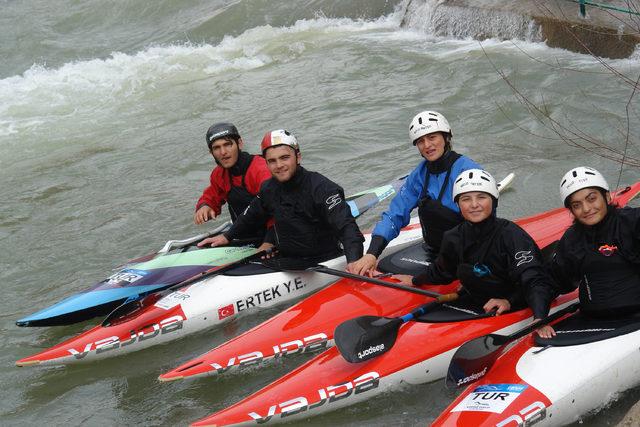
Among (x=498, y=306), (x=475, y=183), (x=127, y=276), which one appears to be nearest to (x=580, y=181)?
(x=475, y=183)

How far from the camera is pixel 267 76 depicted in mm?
15836

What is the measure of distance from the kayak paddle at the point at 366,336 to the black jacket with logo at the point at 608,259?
903mm

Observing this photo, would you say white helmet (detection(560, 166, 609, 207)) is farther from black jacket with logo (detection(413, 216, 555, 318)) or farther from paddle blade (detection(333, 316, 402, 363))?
paddle blade (detection(333, 316, 402, 363))

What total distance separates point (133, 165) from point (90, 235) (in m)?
2.68

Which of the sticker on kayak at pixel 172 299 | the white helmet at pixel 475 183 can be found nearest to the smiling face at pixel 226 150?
the sticker on kayak at pixel 172 299

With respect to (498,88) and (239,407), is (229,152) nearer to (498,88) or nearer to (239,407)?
(239,407)

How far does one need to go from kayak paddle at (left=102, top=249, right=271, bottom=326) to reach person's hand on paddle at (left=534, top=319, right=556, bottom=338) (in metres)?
2.72

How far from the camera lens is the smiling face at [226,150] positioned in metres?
6.95

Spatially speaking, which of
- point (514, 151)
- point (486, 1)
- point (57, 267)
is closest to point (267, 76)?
point (486, 1)

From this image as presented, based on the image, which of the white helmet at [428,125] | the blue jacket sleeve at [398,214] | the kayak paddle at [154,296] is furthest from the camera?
the kayak paddle at [154,296]

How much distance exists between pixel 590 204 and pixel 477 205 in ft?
2.25

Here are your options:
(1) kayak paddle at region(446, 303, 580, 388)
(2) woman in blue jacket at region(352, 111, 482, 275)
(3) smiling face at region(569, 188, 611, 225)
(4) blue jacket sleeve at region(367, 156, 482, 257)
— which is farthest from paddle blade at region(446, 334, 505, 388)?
(4) blue jacket sleeve at region(367, 156, 482, 257)

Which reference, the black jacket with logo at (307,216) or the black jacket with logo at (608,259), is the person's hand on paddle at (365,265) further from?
the black jacket with logo at (608,259)

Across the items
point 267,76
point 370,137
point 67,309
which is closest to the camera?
point 67,309
